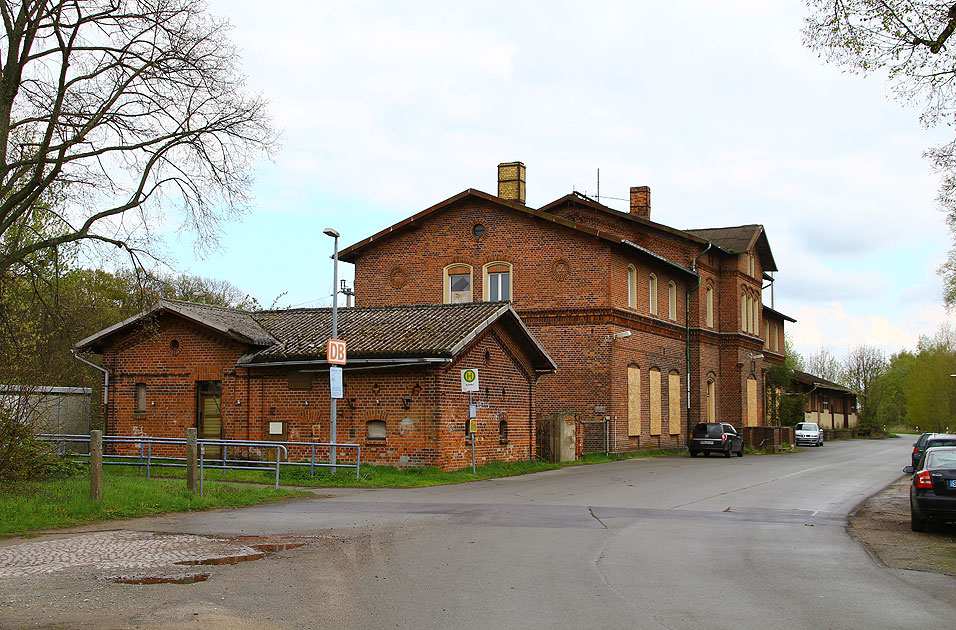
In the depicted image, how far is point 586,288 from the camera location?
3575cm

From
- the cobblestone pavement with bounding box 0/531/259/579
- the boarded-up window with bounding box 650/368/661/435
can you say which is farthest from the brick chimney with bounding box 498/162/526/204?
the cobblestone pavement with bounding box 0/531/259/579

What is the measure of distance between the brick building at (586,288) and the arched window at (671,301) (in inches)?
2.2

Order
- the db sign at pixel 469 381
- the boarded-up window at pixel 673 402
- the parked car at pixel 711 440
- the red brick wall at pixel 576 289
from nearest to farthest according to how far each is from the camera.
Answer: the db sign at pixel 469 381, the red brick wall at pixel 576 289, the parked car at pixel 711 440, the boarded-up window at pixel 673 402

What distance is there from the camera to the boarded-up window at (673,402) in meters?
42.0

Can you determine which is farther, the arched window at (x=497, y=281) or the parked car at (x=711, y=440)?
the parked car at (x=711, y=440)

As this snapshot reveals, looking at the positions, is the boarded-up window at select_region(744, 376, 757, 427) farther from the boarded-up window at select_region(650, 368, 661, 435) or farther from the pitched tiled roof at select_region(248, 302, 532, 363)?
the pitched tiled roof at select_region(248, 302, 532, 363)

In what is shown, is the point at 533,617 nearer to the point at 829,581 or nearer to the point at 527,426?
the point at 829,581

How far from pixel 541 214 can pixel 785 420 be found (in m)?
27.9

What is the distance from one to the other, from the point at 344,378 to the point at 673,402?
21.8m

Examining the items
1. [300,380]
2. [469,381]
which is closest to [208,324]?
[300,380]

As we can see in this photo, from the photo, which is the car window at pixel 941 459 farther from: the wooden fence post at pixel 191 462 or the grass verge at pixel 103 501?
the wooden fence post at pixel 191 462

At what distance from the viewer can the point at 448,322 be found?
26.6 m

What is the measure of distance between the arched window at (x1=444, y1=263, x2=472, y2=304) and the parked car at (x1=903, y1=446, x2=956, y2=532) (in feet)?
81.1

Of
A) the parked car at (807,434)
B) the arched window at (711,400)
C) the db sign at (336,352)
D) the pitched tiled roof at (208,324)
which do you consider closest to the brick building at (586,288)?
the arched window at (711,400)
